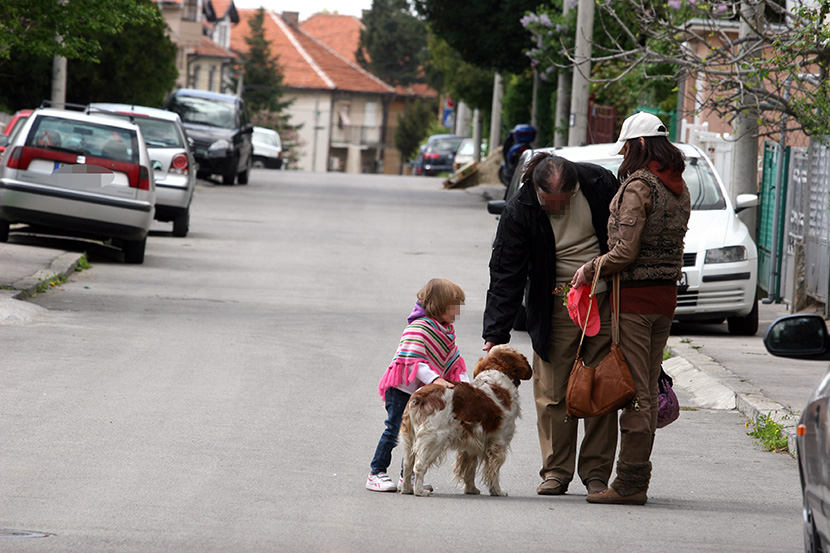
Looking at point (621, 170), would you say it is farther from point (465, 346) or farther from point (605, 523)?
point (465, 346)

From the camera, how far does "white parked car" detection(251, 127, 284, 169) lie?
49.0m

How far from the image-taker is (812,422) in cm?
386

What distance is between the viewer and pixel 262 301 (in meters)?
13.5

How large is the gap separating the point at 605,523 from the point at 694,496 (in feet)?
3.22

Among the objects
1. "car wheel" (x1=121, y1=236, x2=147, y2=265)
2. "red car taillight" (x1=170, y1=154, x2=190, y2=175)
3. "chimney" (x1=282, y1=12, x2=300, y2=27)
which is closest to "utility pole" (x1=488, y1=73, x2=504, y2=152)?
"red car taillight" (x1=170, y1=154, x2=190, y2=175)

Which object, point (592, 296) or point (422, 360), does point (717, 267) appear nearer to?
point (592, 296)

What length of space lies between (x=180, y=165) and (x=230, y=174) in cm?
1188

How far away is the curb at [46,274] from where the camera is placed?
12.4 meters

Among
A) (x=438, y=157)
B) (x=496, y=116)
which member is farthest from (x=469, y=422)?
(x=438, y=157)

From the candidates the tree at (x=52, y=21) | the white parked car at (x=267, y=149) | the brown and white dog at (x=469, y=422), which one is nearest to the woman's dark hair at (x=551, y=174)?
the brown and white dog at (x=469, y=422)

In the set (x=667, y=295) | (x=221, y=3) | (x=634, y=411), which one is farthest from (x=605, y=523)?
(x=221, y=3)

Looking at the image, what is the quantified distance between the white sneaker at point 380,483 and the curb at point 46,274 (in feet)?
22.1

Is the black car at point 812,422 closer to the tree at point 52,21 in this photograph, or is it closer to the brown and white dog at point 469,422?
the brown and white dog at point 469,422

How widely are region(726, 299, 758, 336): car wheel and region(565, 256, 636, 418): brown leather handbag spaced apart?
6.98 m
